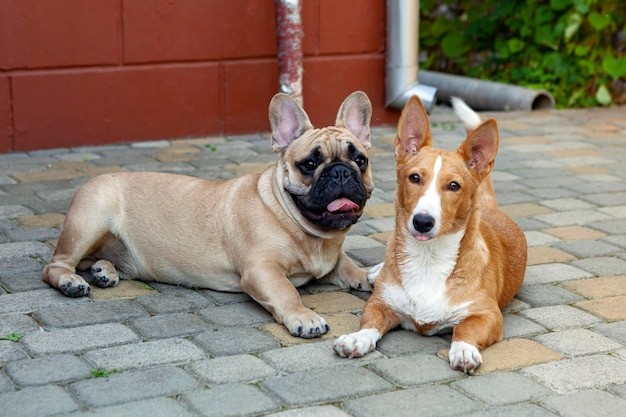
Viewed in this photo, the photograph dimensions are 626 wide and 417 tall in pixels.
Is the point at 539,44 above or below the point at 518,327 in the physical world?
above

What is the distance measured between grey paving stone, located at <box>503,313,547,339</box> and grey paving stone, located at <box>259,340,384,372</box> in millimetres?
657

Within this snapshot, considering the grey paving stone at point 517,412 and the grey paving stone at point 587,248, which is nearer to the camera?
the grey paving stone at point 517,412

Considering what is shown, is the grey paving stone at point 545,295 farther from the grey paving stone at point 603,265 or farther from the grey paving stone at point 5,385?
the grey paving stone at point 5,385

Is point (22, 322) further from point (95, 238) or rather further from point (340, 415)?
point (340, 415)

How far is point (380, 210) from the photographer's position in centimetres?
666

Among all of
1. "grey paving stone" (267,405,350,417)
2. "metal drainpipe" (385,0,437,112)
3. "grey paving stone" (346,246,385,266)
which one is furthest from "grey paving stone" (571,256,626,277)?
"metal drainpipe" (385,0,437,112)

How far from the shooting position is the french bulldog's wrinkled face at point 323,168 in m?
4.91

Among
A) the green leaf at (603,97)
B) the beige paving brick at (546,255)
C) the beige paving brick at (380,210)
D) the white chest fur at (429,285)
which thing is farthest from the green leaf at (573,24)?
the white chest fur at (429,285)

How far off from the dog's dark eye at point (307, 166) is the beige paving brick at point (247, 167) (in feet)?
7.86

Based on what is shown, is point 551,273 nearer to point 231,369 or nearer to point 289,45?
point 231,369

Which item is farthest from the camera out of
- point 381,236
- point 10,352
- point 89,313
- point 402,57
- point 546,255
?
point 402,57

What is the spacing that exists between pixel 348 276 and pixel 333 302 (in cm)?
24

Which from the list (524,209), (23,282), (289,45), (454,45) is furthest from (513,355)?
(454,45)

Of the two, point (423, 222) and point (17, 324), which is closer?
point (423, 222)
